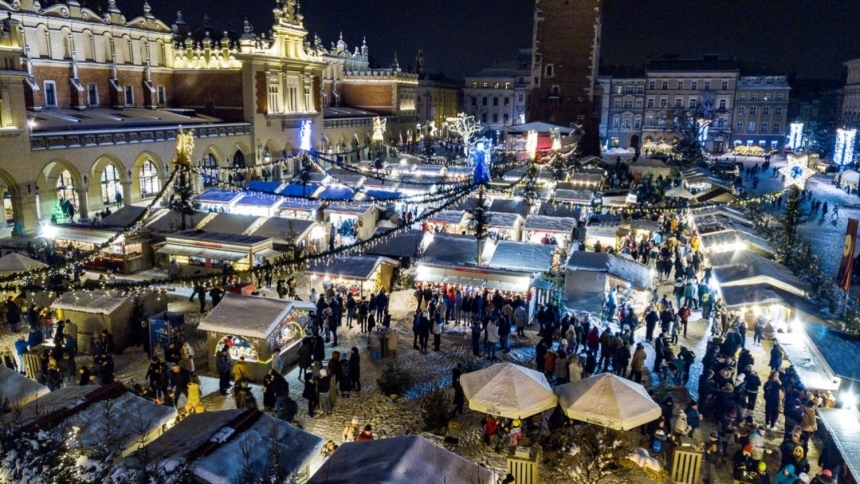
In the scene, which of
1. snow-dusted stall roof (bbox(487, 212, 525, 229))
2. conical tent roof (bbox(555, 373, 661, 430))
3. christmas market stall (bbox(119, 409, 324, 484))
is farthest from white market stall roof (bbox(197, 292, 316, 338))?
snow-dusted stall roof (bbox(487, 212, 525, 229))

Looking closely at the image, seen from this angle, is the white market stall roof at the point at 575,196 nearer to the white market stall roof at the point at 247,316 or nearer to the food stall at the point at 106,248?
the food stall at the point at 106,248

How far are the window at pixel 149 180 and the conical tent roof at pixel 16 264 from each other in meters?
16.6

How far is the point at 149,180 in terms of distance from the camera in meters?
32.2

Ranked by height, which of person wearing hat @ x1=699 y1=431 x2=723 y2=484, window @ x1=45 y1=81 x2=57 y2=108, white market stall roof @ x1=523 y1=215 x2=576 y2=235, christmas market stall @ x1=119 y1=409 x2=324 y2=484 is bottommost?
person wearing hat @ x1=699 y1=431 x2=723 y2=484

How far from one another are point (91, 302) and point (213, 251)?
Result: 526cm

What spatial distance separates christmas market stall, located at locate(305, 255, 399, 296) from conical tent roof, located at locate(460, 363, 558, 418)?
7311mm

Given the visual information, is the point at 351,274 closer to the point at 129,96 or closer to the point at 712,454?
the point at 712,454

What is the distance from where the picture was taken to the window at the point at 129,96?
37.1 m

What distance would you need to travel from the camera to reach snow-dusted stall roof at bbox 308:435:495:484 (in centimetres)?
638

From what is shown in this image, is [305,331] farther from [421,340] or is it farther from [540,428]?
[540,428]

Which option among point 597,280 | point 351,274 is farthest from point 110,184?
point 597,280

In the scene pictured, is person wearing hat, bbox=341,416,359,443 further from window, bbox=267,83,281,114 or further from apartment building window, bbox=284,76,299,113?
apartment building window, bbox=284,76,299,113

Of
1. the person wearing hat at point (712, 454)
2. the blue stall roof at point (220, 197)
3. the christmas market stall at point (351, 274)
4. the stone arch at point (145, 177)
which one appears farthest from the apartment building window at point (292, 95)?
the person wearing hat at point (712, 454)

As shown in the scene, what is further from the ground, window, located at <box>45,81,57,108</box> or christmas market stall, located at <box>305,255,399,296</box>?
window, located at <box>45,81,57,108</box>
